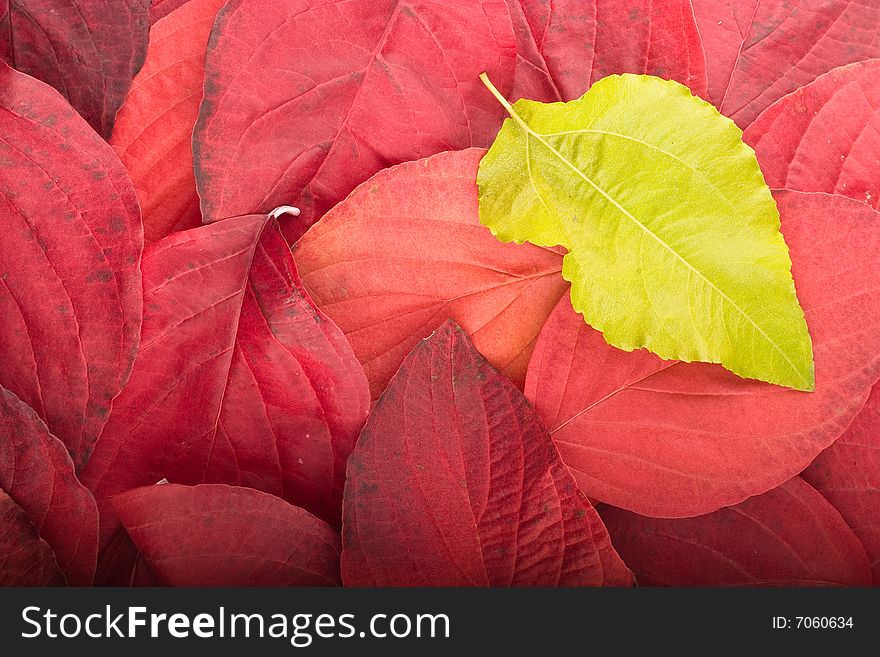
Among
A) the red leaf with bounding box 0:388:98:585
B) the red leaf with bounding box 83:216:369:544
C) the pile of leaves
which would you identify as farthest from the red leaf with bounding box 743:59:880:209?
the red leaf with bounding box 0:388:98:585

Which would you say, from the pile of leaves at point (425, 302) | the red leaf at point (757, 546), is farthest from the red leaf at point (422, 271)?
the red leaf at point (757, 546)

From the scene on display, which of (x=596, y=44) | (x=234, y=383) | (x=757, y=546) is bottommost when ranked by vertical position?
(x=757, y=546)

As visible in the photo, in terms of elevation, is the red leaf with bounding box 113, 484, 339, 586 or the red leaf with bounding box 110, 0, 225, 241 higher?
the red leaf with bounding box 110, 0, 225, 241

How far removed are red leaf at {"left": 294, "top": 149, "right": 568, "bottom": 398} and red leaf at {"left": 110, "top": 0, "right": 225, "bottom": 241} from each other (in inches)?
3.3

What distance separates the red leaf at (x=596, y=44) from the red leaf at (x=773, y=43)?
0.03 metres

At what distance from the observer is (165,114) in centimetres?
42

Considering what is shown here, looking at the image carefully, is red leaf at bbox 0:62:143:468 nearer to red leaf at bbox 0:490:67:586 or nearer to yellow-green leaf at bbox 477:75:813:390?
red leaf at bbox 0:490:67:586

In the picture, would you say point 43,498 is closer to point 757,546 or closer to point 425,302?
point 425,302

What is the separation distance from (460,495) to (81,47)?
1.03 feet

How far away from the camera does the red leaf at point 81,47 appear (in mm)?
415

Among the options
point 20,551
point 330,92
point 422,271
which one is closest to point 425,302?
point 422,271

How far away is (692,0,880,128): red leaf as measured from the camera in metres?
0.44

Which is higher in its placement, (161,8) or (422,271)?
(161,8)

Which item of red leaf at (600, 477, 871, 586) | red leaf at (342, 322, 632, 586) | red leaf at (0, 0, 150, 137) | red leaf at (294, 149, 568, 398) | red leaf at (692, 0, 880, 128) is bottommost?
red leaf at (600, 477, 871, 586)
